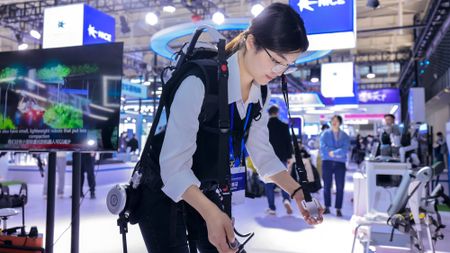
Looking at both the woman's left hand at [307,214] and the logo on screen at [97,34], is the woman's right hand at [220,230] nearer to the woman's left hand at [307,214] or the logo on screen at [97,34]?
the woman's left hand at [307,214]

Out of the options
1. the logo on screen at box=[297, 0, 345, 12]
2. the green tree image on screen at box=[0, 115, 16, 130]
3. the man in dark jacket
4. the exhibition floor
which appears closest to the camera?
the green tree image on screen at box=[0, 115, 16, 130]

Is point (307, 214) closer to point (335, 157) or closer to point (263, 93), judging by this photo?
point (263, 93)

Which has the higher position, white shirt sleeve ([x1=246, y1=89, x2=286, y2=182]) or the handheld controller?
white shirt sleeve ([x1=246, y1=89, x2=286, y2=182])

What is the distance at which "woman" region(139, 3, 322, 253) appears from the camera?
0.91 m

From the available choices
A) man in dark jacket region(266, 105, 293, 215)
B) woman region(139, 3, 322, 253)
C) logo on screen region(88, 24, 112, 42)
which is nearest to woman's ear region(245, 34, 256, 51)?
woman region(139, 3, 322, 253)

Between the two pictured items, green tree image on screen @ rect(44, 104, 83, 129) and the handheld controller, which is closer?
→ the handheld controller

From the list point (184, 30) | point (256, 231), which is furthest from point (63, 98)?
point (184, 30)

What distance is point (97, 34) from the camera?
617cm

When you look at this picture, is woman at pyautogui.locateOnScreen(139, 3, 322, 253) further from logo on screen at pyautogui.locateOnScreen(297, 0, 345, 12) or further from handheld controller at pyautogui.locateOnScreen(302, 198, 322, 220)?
logo on screen at pyautogui.locateOnScreen(297, 0, 345, 12)

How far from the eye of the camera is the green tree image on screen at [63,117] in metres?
2.25

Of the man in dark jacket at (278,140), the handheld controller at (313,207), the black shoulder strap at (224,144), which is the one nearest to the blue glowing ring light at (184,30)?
the man in dark jacket at (278,140)

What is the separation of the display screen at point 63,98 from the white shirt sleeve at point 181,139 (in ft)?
4.33

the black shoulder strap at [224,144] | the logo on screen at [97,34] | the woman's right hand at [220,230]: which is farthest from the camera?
the logo on screen at [97,34]

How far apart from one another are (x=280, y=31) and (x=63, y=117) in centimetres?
168
